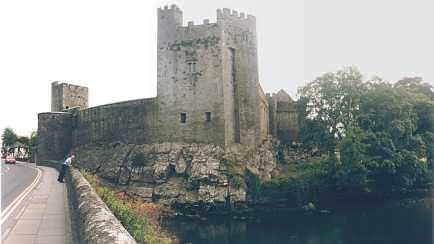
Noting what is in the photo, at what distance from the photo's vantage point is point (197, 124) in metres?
37.0

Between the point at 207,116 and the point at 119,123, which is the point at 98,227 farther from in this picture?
the point at 119,123

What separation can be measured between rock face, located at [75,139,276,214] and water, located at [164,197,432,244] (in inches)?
156

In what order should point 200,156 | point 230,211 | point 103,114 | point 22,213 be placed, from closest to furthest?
point 22,213
point 230,211
point 200,156
point 103,114

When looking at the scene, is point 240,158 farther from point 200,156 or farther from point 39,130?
point 39,130

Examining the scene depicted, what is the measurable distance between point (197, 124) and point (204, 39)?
6.85m

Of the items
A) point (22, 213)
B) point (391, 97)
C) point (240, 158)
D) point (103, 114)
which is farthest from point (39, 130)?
point (22, 213)

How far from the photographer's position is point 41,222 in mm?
11055

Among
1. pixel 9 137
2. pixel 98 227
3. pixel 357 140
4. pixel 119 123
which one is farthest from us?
pixel 9 137

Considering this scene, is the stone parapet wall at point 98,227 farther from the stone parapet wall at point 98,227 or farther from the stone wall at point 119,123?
the stone wall at point 119,123

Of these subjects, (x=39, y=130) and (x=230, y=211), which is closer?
(x=230, y=211)

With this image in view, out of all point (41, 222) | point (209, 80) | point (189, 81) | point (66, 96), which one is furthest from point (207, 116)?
point (41, 222)

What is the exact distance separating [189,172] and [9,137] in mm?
71934

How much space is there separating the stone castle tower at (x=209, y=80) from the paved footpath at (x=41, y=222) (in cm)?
2090

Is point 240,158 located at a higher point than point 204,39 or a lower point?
lower
